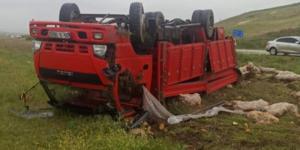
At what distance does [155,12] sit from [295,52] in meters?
29.8

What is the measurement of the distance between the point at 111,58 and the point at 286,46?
31.3m

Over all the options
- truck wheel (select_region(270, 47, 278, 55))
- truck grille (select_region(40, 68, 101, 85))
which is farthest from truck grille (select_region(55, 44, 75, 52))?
truck wheel (select_region(270, 47, 278, 55))

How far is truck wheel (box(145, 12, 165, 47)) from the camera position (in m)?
10.1

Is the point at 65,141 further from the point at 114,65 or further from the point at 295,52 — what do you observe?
the point at 295,52

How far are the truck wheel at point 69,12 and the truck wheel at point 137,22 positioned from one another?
1845 mm

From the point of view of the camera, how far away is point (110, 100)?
934 cm

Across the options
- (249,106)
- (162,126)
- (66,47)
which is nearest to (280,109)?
(249,106)

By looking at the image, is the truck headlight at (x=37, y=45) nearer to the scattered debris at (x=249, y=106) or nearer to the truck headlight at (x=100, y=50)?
the truck headlight at (x=100, y=50)

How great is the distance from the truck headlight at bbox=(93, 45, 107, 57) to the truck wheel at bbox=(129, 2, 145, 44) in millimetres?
921

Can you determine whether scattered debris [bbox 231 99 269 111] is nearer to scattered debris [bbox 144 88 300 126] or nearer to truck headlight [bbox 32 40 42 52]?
scattered debris [bbox 144 88 300 126]

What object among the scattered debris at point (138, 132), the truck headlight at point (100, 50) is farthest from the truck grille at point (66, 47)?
the scattered debris at point (138, 132)

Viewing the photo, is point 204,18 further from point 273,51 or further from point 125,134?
point 273,51

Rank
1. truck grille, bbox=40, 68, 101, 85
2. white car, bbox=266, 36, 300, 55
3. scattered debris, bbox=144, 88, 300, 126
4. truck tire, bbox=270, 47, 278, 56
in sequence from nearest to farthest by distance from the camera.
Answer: truck grille, bbox=40, 68, 101, 85, scattered debris, bbox=144, 88, 300, 126, white car, bbox=266, 36, 300, 55, truck tire, bbox=270, 47, 278, 56

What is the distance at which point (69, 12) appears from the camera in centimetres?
1115
